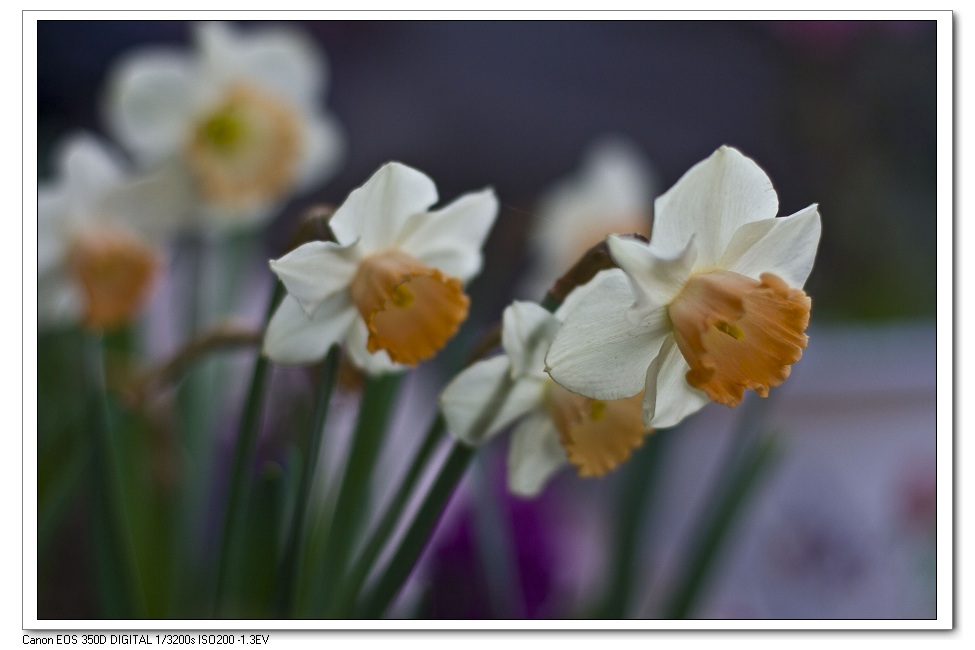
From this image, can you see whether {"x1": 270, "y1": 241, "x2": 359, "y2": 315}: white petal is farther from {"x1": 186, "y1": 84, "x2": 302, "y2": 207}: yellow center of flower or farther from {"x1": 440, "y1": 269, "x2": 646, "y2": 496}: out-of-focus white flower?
{"x1": 186, "y1": 84, "x2": 302, "y2": 207}: yellow center of flower

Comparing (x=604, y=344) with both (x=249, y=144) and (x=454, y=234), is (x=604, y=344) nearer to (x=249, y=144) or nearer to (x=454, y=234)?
(x=454, y=234)

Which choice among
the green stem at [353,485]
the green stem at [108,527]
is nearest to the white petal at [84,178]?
the green stem at [108,527]

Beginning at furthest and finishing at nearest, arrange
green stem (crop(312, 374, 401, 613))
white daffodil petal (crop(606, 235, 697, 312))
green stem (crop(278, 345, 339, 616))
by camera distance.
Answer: green stem (crop(312, 374, 401, 613)), green stem (crop(278, 345, 339, 616)), white daffodil petal (crop(606, 235, 697, 312))

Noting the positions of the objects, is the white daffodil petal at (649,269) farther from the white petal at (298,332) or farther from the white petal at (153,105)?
the white petal at (153,105)

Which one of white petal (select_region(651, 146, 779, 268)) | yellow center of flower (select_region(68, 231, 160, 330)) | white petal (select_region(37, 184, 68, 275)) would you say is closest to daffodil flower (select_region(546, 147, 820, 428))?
white petal (select_region(651, 146, 779, 268))

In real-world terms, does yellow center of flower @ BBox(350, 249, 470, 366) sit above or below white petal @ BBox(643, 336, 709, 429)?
above

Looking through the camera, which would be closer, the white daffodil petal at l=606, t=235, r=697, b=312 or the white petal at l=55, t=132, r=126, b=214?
the white daffodil petal at l=606, t=235, r=697, b=312

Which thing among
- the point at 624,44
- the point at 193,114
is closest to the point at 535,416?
the point at 193,114
